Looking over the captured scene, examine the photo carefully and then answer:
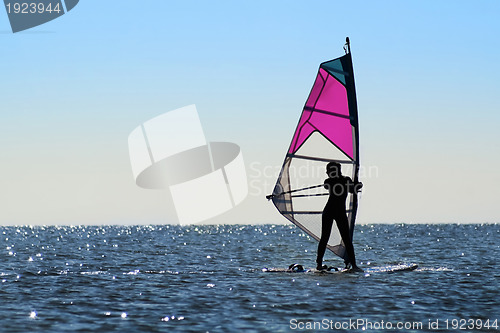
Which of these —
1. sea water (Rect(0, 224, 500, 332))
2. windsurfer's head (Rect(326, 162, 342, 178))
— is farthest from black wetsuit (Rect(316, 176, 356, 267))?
sea water (Rect(0, 224, 500, 332))

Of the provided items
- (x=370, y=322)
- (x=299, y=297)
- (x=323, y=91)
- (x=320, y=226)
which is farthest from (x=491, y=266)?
(x=370, y=322)

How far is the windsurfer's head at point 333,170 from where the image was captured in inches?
669

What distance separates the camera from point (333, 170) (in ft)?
55.8

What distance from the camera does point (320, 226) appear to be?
59.8 feet

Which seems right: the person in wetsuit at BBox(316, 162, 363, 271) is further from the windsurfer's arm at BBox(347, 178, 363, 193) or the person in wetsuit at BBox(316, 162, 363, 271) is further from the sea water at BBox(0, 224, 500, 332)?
the sea water at BBox(0, 224, 500, 332)

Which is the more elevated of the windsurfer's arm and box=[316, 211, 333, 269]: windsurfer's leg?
the windsurfer's arm

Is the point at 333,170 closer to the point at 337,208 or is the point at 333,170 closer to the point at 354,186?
the point at 354,186

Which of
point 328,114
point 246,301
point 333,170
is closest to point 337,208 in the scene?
point 333,170

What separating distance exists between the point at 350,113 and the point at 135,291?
7.31 meters

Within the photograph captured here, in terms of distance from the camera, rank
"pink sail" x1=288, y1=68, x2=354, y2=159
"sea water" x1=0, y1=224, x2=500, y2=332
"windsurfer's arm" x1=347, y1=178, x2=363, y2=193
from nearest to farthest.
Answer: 1. "sea water" x1=0, y1=224, x2=500, y2=332
2. "windsurfer's arm" x1=347, y1=178, x2=363, y2=193
3. "pink sail" x1=288, y1=68, x2=354, y2=159

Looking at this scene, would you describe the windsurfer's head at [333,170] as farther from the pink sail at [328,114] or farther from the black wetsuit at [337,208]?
the pink sail at [328,114]

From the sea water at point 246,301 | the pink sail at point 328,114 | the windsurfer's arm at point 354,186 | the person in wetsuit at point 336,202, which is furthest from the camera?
the pink sail at point 328,114

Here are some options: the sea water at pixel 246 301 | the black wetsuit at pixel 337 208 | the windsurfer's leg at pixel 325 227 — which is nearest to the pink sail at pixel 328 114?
the black wetsuit at pixel 337 208

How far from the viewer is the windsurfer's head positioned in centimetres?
1700
